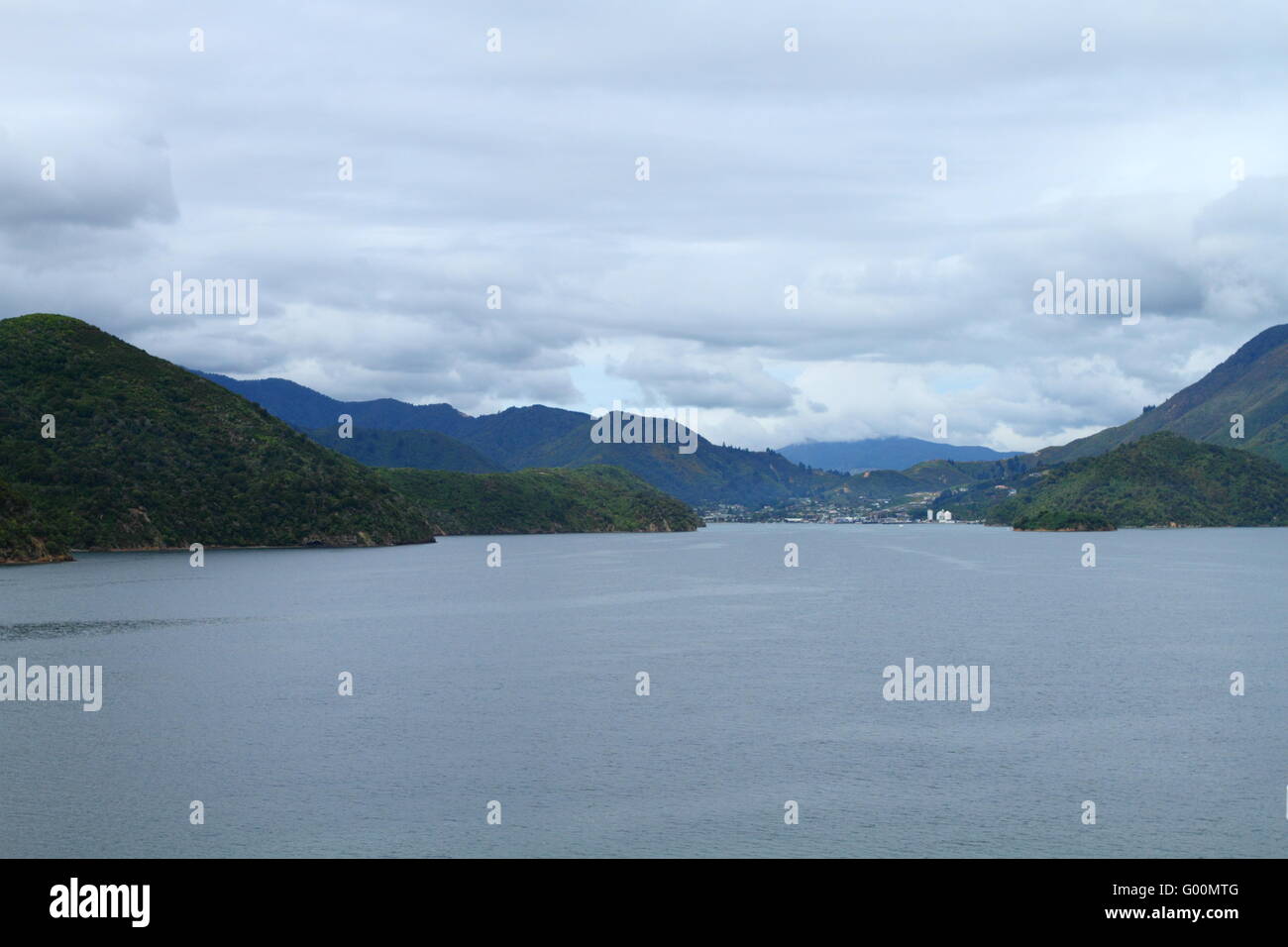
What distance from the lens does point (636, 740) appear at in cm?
6600

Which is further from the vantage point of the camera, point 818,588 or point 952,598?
point 818,588

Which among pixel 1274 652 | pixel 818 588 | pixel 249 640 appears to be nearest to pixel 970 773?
pixel 1274 652

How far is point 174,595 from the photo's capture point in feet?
525

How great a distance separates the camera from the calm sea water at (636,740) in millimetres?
47406

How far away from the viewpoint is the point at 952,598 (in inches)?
6575

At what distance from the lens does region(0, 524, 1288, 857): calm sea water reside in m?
47.4

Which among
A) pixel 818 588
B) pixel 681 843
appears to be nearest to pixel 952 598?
pixel 818 588
